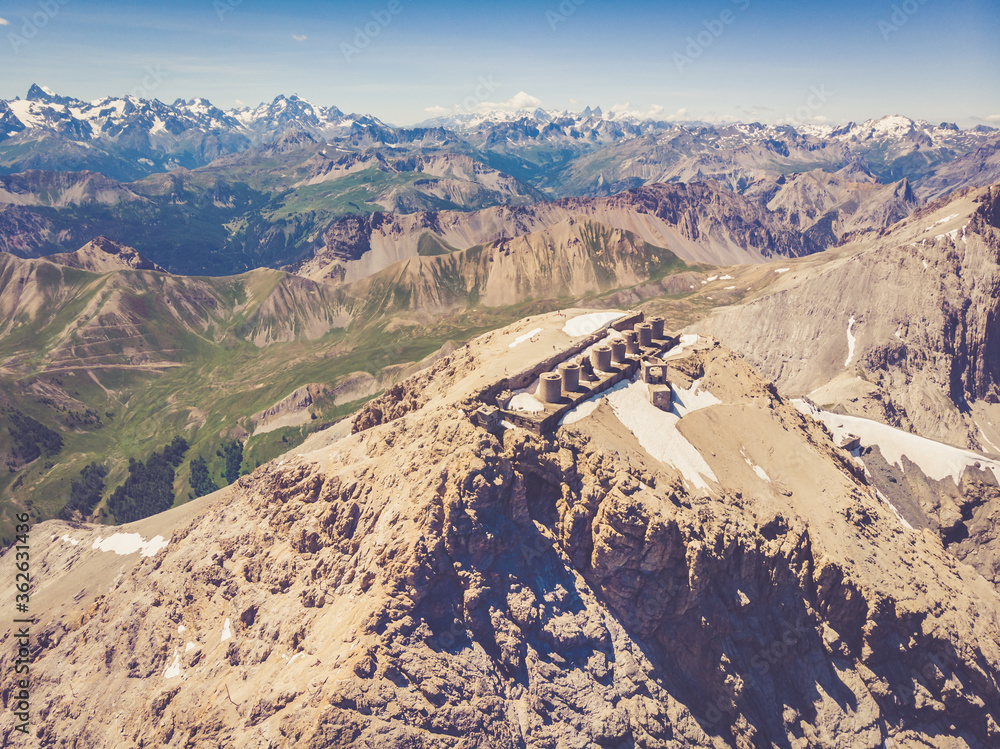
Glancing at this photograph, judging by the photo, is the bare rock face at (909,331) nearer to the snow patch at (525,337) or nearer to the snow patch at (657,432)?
the snow patch at (657,432)

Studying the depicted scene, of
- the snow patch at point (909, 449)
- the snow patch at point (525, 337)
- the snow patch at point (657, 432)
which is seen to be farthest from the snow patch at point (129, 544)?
the snow patch at point (909, 449)

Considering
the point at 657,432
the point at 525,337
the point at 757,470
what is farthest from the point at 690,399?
the point at 525,337

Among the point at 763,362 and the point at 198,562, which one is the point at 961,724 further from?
the point at 763,362

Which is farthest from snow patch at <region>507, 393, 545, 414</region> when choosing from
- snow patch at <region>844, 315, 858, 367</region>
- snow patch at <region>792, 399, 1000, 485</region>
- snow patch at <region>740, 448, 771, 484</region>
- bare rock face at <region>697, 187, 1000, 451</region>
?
snow patch at <region>844, 315, 858, 367</region>

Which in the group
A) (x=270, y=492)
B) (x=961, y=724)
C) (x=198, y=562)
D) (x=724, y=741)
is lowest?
(x=961, y=724)

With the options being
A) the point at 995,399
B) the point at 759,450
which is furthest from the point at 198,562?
the point at 995,399

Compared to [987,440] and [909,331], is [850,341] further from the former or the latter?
[987,440]

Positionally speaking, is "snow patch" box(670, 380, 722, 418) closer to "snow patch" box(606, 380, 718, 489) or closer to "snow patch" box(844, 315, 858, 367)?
"snow patch" box(606, 380, 718, 489)
